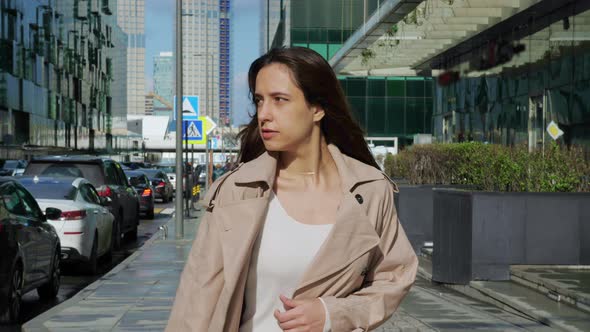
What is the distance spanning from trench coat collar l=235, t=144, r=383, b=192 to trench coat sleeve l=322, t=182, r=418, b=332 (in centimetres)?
9

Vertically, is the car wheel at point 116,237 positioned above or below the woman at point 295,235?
below

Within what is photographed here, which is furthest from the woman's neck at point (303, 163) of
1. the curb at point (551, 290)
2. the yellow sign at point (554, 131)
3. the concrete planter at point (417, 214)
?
the yellow sign at point (554, 131)

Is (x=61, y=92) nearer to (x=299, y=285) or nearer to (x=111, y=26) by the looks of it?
(x=111, y=26)

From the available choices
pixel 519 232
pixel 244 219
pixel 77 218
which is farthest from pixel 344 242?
pixel 77 218

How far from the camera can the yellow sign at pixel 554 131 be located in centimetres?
2183

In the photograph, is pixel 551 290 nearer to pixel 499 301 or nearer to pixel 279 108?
pixel 499 301

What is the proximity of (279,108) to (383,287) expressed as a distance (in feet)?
2.20

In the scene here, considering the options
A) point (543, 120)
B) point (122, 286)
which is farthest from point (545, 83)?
point (122, 286)

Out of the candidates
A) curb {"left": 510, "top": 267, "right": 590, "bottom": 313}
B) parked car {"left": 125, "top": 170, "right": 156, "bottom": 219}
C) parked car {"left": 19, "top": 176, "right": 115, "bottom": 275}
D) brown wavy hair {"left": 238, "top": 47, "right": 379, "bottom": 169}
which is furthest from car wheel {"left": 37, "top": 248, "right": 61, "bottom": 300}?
parked car {"left": 125, "top": 170, "right": 156, "bottom": 219}

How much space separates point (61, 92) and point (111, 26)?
2928 cm

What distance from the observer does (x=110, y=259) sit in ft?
56.8

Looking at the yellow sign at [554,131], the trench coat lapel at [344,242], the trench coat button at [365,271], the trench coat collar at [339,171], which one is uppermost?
the yellow sign at [554,131]

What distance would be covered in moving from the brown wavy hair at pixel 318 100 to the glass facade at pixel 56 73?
53.3 meters

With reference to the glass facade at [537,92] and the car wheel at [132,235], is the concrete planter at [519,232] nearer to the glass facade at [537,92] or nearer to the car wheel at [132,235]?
the glass facade at [537,92]
